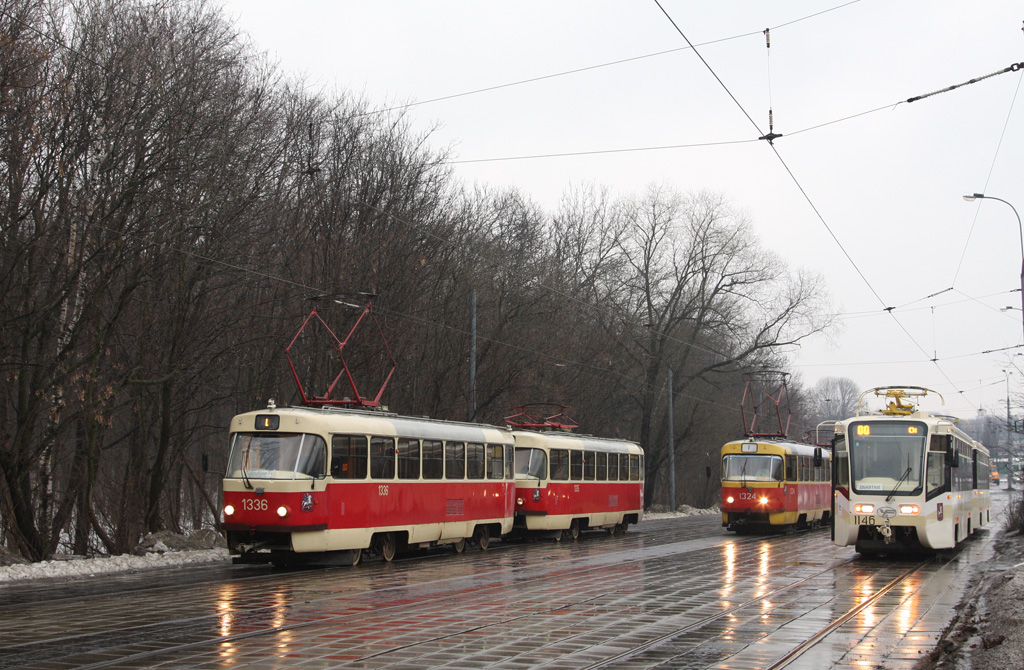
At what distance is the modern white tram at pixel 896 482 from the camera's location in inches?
853

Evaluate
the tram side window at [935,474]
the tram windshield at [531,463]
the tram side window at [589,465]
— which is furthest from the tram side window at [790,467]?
the tram side window at [935,474]

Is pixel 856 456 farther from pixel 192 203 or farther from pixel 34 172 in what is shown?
pixel 34 172

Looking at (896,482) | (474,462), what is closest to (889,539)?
(896,482)

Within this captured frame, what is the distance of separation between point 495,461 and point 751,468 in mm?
11598

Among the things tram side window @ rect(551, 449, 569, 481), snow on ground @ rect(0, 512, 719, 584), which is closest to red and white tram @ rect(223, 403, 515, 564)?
snow on ground @ rect(0, 512, 719, 584)

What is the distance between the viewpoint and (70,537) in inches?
915

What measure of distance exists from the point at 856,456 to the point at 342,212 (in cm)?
1566

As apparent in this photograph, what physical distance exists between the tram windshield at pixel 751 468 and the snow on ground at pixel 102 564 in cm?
1766

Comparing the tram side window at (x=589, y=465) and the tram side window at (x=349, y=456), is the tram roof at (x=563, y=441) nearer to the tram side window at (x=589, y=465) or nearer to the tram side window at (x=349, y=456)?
the tram side window at (x=589, y=465)

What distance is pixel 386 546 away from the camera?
21.9 metres

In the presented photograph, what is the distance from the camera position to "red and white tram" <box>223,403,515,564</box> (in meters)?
19.0

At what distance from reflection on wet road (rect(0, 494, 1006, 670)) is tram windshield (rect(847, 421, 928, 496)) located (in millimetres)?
1597

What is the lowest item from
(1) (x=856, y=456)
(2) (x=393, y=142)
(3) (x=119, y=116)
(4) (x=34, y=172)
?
(1) (x=856, y=456)

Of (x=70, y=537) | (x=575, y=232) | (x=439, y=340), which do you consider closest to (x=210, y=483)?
(x=439, y=340)
